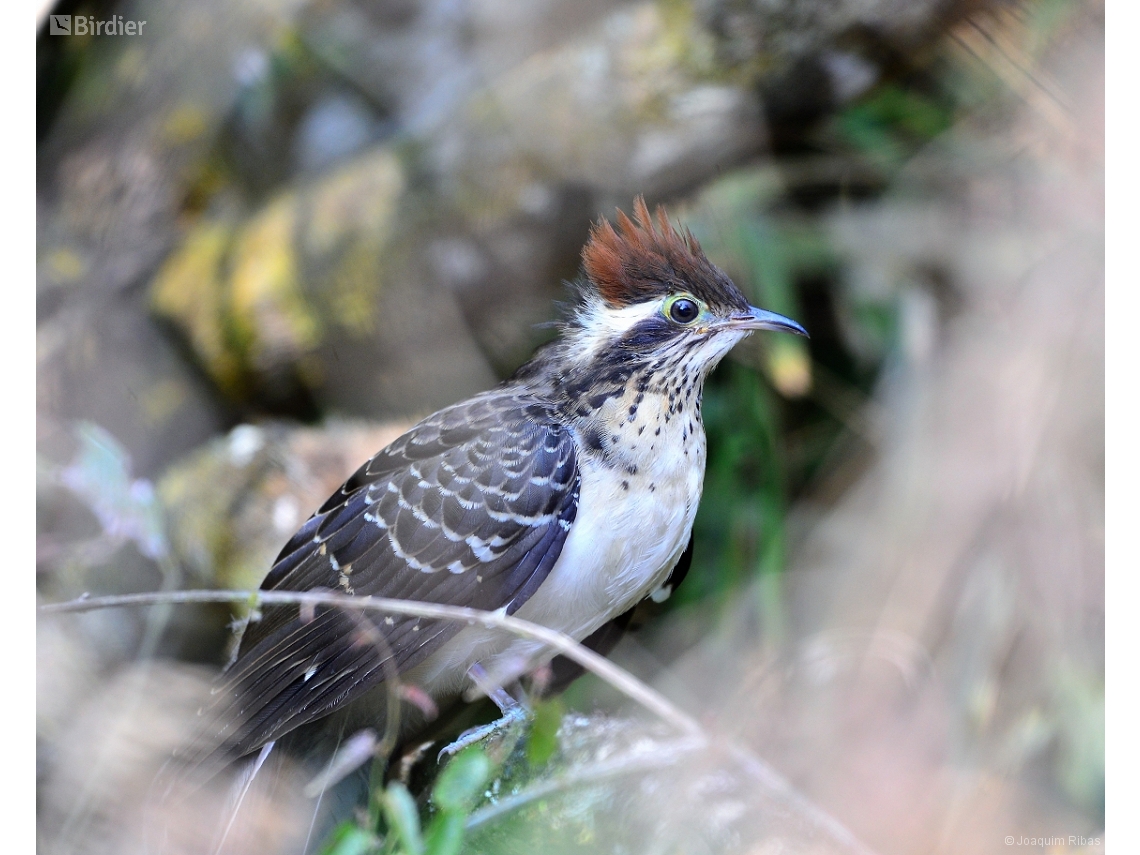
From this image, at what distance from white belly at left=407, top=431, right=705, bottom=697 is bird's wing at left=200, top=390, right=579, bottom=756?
4 cm

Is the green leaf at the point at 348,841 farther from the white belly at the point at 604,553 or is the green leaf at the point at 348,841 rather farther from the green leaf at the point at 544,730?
the white belly at the point at 604,553

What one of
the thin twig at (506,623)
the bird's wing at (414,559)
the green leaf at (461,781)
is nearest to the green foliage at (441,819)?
the green leaf at (461,781)

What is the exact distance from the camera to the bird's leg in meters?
1.58

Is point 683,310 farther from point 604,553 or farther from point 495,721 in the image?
point 495,721

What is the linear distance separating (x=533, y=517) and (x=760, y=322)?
0.47m

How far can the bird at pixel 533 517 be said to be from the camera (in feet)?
4.82

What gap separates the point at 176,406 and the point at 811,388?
1.57 m

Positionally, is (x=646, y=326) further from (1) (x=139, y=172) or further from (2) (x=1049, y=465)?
(1) (x=139, y=172)

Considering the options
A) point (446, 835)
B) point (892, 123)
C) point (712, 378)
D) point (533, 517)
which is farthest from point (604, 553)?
point (892, 123)

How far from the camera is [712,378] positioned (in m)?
2.33

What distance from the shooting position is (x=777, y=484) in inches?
85.4

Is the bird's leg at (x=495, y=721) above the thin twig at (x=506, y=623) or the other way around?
the other way around

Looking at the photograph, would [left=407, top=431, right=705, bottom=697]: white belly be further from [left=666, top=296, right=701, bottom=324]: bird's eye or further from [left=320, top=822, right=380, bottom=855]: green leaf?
[left=320, top=822, right=380, bottom=855]: green leaf

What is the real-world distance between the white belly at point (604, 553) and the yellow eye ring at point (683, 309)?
197mm
